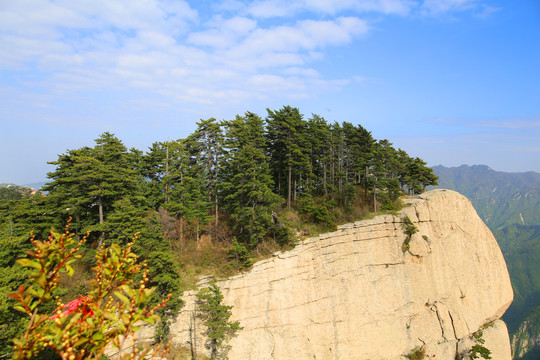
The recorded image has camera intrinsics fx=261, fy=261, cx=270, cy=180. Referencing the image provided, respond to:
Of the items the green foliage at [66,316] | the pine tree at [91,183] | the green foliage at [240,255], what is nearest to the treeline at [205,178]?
the pine tree at [91,183]

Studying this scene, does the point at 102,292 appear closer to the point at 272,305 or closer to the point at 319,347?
the point at 272,305

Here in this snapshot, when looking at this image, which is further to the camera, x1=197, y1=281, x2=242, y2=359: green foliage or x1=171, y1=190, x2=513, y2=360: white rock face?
x1=171, y1=190, x2=513, y2=360: white rock face

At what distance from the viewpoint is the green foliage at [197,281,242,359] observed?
59.8 feet

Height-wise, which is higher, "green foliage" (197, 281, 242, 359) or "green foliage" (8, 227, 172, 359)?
"green foliage" (8, 227, 172, 359)

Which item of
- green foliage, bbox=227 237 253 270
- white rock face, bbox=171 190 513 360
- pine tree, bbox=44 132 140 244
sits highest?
pine tree, bbox=44 132 140 244

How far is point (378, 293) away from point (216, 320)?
14941 mm

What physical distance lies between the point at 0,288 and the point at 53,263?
48.4 feet

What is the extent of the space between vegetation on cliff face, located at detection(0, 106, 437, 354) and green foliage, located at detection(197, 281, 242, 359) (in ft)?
6.49

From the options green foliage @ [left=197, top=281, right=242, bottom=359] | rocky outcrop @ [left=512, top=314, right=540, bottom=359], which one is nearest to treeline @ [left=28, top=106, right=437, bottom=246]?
green foliage @ [left=197, top=281, right=242, bottom=359]

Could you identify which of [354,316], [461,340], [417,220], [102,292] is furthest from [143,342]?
[461,340]

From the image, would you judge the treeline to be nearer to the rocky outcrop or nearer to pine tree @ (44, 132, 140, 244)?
pine tree @ (44, 132, 140, 244)

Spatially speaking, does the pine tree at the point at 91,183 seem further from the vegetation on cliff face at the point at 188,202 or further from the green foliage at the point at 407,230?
the green foliage at the point at 407,230

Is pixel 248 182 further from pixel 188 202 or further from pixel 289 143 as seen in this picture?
pixel 289 143

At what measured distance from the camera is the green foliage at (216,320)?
18234 millimetres
